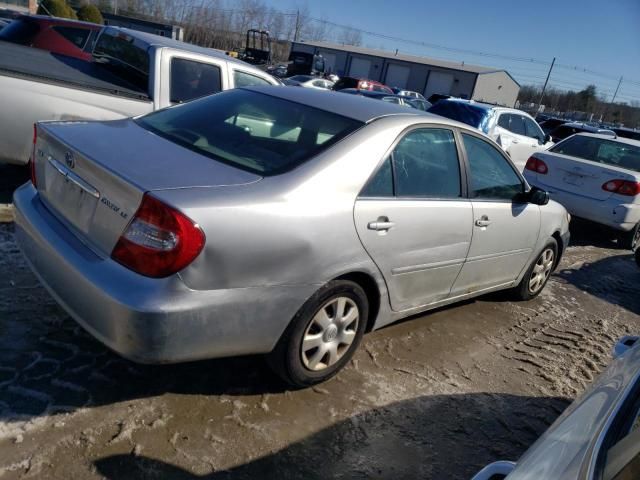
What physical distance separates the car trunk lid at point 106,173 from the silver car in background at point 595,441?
168 centimetres

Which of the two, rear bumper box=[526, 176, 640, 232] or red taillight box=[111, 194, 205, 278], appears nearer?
red taillight box=[111, 194, 205, 278]

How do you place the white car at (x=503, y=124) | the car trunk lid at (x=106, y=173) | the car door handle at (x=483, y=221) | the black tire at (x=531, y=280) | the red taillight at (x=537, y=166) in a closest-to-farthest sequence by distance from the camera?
the car trunk lid at (x=106, y=173)
the car door handle at (x=483, y=221)
the black tire at (x=531, y=280)
the red taillight at (x=537, y=166)
the white car at (x=503, y=124)

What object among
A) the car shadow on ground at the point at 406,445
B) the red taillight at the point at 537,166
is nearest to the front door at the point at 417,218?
the car shadow on ground at the point at 406,445

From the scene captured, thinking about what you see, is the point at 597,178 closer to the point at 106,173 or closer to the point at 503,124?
the point at 503,124

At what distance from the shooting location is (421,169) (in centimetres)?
346

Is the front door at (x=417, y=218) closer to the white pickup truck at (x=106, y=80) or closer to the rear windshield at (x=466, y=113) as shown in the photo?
the white pickup truck at (x=106, y=80)

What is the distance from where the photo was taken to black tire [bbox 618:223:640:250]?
7.58 m

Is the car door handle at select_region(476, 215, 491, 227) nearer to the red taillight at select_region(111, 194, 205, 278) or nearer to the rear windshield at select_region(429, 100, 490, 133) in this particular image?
the red taillight at select_region(111, 194, 205, 278)

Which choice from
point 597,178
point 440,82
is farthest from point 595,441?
point 440,82

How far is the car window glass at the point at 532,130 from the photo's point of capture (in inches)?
479

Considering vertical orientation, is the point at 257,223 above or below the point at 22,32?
below

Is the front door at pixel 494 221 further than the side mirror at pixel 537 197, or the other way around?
the side mirror at pixel 537 197

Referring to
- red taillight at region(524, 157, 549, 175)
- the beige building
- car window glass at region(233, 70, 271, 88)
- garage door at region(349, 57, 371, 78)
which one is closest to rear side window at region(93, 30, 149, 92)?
car window glass at region(233, 70, 271, 88)

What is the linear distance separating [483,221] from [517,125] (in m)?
8.89
